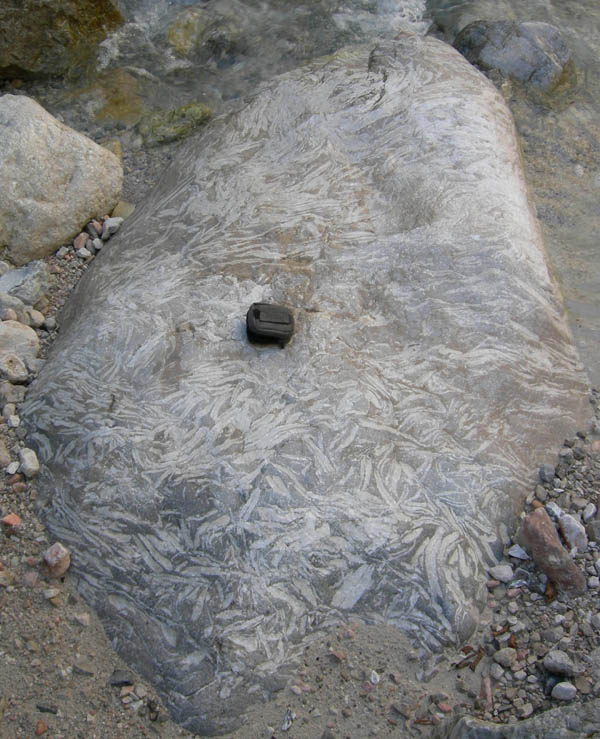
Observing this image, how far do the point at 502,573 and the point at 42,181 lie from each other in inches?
122

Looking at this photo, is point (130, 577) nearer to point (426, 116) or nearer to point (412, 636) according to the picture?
point (412, 636)

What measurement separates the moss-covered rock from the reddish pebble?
305cm

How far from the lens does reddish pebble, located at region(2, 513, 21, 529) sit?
3027 mm

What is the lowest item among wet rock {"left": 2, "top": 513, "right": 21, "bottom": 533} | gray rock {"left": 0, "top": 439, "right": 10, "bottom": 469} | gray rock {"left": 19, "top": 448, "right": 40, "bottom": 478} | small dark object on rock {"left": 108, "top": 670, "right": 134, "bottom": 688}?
small dark object on rock {"left": 108, "top": 670, "right": 134, "bottom": 688}

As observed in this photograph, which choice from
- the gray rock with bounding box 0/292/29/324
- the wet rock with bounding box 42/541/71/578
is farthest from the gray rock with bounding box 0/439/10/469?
the gray rock with bounding box 0/292/29/324

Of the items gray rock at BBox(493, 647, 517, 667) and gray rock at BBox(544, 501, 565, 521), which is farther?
gray rock at BBox(544, 501, 565, 521)

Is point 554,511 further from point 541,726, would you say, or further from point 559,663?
point 541,726

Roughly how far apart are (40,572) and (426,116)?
2.92 m

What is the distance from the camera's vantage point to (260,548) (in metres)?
2.76

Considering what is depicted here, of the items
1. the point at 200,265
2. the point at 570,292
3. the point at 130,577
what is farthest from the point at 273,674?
the point at 570,292

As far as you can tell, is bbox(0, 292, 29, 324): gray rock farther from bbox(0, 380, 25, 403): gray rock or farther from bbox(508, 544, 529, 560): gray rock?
bbox(508, 544, 529, 560): gray rock

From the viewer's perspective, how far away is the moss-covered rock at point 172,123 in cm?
520

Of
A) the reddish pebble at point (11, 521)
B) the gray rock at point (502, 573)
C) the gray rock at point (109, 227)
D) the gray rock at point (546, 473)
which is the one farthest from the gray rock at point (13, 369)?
the gray rock at point (546, 473)

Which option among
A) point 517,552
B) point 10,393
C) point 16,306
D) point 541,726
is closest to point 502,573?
point 517,552
